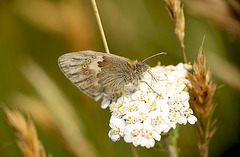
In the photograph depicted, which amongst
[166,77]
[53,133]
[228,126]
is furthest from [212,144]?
[53,133]

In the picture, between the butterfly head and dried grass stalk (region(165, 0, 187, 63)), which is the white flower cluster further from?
dried grass stalk (region(165, 0, 187, 63))

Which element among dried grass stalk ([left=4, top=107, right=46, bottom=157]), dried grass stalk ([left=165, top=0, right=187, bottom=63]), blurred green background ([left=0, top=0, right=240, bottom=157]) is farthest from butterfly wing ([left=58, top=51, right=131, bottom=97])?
dried grass stalk ([left=4, top=107, right=46, bottom=157])

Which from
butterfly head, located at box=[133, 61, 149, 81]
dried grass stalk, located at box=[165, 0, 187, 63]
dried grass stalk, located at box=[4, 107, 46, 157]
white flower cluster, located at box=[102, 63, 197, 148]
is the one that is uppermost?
dried grass stalk, located at box=[165, 0, 187, 63]

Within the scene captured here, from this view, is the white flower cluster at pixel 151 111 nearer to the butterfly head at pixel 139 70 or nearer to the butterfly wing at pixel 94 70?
the butterfly head at pixel 139 70

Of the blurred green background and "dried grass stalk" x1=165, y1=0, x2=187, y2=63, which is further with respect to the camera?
the blurred green background

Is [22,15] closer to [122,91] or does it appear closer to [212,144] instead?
[122,91]

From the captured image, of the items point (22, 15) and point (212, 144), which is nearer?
point (212, 144)
